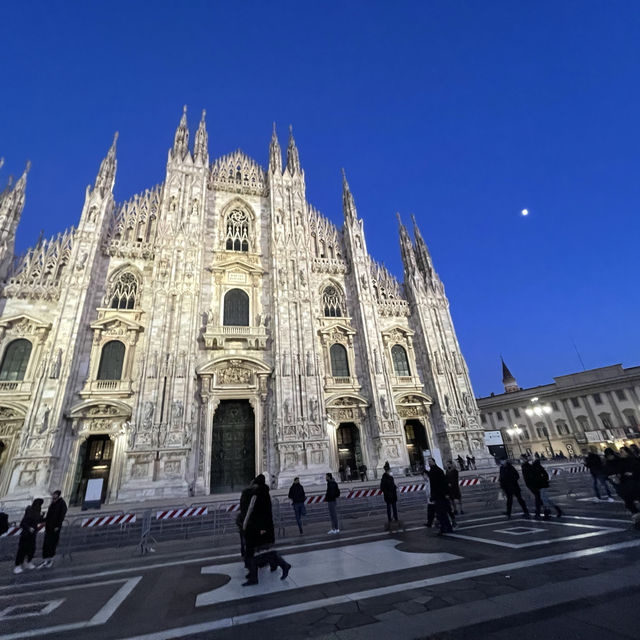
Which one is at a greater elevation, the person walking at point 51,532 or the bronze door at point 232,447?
the bronze door at point 232,447

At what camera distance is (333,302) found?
1002 inches

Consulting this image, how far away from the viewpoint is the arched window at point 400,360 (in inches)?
970

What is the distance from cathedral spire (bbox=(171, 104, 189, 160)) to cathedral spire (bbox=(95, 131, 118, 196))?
4188mm

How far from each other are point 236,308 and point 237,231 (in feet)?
21.7

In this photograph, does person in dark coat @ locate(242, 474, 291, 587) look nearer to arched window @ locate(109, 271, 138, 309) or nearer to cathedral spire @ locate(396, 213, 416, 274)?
arched window @ locate(109, 271, 138, 309)

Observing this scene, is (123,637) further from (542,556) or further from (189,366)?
(189,366)

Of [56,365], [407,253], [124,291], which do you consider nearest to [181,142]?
[124,291]

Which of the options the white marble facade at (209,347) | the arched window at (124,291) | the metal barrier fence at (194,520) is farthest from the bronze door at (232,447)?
the arched window at (124,291)

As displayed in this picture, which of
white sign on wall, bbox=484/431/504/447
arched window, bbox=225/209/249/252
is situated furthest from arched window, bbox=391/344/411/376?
arched window, bbox=225/209/249/252

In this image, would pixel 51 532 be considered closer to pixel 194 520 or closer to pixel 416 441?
pixel 194 520

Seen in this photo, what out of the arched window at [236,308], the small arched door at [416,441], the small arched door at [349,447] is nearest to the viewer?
the small arched door at [349,447]

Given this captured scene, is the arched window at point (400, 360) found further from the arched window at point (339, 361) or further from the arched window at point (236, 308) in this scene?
the arched window at point (236, 308)

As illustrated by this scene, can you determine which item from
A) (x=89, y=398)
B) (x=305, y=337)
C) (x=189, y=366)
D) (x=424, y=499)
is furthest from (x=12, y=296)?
(x=424, y=499)

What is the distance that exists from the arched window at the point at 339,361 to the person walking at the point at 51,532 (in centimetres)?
1635
